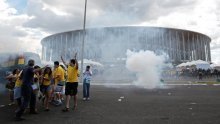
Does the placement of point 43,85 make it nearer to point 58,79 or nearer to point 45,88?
point 45,88

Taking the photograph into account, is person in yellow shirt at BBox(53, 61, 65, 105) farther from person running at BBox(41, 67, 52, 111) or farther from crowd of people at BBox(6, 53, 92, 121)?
person running at BBox(41, 67, 52, 111)

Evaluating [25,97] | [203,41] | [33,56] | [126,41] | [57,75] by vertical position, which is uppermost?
[203,41]

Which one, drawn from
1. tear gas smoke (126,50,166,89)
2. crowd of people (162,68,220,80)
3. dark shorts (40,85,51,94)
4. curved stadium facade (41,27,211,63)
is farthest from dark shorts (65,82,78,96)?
crowd of people (162,68,220,80)

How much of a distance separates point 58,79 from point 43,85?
32.7 inches

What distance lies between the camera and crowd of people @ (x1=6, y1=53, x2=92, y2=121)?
829 cm

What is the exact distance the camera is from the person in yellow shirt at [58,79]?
1065cm

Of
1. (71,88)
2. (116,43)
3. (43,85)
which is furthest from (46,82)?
(116,43)

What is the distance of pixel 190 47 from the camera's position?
7075cm

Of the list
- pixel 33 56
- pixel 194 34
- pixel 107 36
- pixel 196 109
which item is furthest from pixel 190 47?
pixel 196 109

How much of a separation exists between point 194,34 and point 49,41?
36165mm

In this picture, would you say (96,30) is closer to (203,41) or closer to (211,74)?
(211,74)

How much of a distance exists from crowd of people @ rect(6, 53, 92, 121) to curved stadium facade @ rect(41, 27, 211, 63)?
21.7m

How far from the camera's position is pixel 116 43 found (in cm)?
4378

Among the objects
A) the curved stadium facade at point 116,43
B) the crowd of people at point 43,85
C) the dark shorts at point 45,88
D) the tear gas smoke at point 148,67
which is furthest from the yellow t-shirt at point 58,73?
the curved stadium facade at point 116,43
